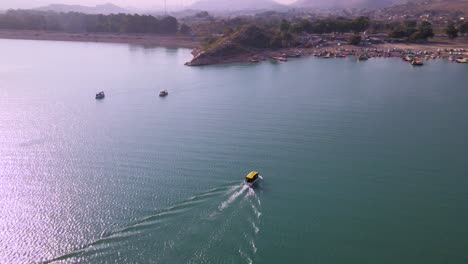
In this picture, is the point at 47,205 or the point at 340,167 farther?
the point at 340,167

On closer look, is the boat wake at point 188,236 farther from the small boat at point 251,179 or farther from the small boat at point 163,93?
the small boat at point 163,93

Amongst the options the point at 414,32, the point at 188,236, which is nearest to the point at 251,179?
the point at 188,236

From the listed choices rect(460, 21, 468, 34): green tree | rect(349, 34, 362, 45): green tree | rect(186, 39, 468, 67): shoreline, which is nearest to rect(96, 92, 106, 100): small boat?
rect(186, 39, 468, 67): shoreline

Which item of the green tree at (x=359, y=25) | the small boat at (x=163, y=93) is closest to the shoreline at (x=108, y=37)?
the green tree at (x=359, y=25)

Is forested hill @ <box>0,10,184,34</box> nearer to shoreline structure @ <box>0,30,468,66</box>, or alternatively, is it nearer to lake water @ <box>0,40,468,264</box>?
shoreline structure @ <box>0,30,468,66</box>

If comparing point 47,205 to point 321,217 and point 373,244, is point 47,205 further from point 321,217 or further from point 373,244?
point 373,244

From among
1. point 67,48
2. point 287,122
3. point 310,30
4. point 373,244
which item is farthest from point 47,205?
point 310,30

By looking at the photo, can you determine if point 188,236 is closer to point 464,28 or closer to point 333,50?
point 333,50
